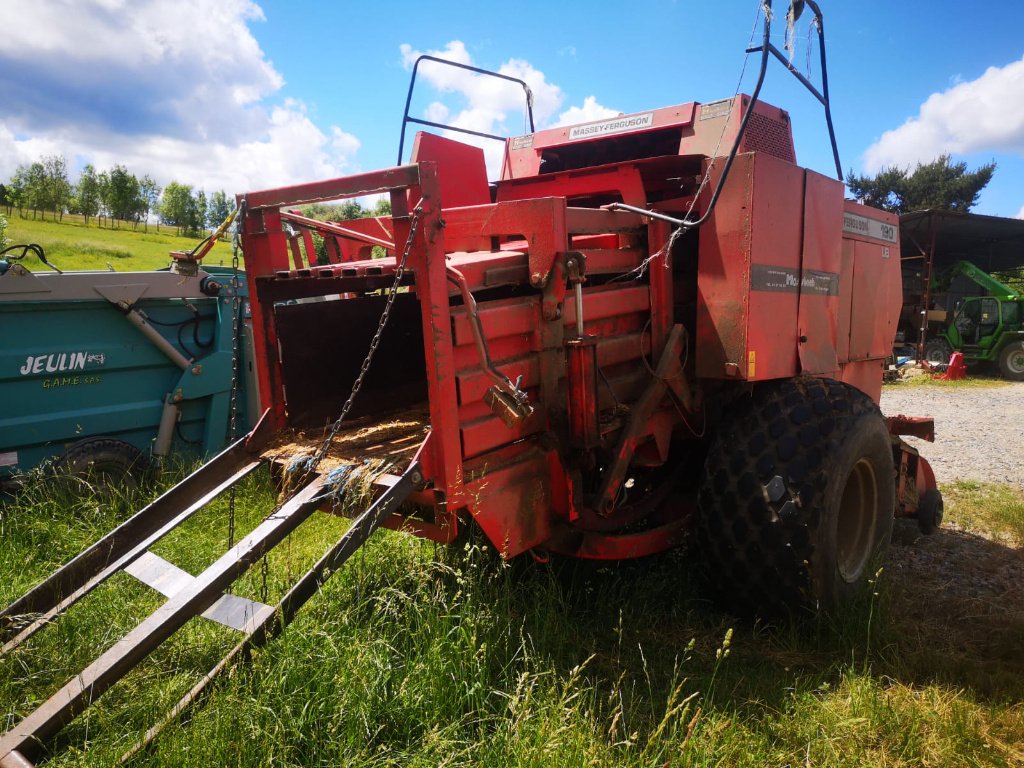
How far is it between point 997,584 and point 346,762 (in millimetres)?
3918

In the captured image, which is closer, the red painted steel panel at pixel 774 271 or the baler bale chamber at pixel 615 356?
the baler bale chamber at pixel 615 356

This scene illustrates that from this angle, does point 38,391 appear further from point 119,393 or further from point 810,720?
point 810,720

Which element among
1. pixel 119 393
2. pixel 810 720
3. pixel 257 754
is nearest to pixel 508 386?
pixel 257 754

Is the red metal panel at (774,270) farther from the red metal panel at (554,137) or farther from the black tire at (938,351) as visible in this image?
the black tire at (938,351)

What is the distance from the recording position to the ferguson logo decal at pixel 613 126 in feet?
14.0

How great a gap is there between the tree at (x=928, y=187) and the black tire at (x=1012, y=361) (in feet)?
69.9

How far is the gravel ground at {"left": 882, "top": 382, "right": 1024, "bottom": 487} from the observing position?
702 cm

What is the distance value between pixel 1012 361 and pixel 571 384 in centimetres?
1668

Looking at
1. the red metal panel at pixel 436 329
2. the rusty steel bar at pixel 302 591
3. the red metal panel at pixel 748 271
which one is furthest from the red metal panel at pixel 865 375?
the rusty steel bar at pixel 302 591

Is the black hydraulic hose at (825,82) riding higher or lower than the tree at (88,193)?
lower

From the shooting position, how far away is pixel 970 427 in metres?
9.53

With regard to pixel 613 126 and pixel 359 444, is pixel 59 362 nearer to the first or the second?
pixel 359 444

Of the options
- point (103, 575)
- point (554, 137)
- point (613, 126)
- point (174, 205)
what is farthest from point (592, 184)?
point (174, 205)

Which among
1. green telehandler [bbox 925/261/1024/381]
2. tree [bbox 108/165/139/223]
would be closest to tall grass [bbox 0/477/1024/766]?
green telehandler [bbox 925/261/1024/381]
